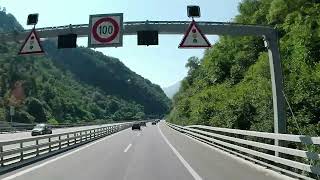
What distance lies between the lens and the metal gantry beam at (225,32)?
18.5 metres

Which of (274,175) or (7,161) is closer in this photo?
(274,175)

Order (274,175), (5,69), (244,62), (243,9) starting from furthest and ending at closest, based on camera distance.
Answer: (5,69), (243,9), (244,62), (274,175)

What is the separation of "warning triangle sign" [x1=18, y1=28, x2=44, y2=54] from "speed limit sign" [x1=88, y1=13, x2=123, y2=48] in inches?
79.6

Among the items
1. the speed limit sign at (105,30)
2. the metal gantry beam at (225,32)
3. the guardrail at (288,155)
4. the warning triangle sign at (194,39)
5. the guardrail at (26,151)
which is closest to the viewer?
the guardrail at (288,155)

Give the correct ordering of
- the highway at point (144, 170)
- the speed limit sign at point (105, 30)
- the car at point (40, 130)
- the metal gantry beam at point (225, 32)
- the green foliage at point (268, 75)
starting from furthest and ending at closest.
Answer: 1. the car at point (40, 130)
2. the green foliage at point (268, 75)
3. the speed limit sign at point (105, 30)
4. the metal gantry beam at point (225, 32)
5. the highway at point (144, 170)

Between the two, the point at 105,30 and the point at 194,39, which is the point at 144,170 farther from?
the point at 105,30

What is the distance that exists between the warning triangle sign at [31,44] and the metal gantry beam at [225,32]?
3.09 ft

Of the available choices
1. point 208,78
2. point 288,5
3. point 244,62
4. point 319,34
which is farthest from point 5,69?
point 319,34

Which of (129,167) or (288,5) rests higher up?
(288,5)

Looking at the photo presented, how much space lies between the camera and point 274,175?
1445cm

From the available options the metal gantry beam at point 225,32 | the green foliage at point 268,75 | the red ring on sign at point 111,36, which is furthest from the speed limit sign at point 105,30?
the green foliage at point 268,75

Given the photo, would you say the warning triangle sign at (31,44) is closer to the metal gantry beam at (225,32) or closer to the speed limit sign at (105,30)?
the metal gantry beam at (225,32)

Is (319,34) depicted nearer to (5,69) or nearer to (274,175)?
(274,175)

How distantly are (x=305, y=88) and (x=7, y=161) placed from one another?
16.7 m
